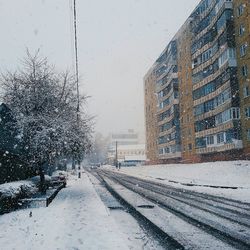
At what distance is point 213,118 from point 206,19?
47.7 feet

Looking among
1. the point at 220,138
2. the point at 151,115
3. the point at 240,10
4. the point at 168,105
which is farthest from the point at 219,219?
the point at 151,115

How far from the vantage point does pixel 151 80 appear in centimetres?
9081

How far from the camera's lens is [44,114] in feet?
68.5

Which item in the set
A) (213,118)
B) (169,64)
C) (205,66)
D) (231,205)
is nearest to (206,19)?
(205,66)

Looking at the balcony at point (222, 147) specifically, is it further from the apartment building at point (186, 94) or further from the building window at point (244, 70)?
the building window at point (244, 70)

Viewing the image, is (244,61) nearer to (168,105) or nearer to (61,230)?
(168,105)

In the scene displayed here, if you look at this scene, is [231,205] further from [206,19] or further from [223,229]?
[206,19]

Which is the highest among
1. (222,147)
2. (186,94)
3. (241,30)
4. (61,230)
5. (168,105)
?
(241,30)

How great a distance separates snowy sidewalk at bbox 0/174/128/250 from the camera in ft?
27.2

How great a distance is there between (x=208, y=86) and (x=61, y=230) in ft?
152

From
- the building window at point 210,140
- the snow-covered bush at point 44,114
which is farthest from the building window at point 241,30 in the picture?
the snow-covered bush at point 44,114

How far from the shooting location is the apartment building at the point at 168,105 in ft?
230

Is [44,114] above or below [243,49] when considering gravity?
below

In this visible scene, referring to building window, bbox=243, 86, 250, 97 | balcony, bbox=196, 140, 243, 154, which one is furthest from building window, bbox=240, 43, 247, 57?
balcony, bbox=196, 140, 243, 154
